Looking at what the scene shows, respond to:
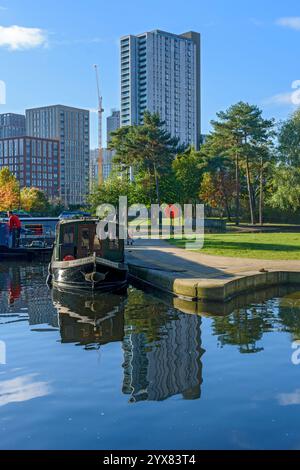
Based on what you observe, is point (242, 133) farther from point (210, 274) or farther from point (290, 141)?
point (210, 274)

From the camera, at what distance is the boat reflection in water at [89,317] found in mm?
13633

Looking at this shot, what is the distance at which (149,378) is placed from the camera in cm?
1027

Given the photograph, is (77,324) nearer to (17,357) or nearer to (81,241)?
(17,357)

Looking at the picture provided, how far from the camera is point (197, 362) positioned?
11.3 meters

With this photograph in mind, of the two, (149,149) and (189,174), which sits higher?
(149,149)

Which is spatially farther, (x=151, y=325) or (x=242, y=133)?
(x=242, y=133)

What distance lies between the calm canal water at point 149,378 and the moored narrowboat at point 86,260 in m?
2.79

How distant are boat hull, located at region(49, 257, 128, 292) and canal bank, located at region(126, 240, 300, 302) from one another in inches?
60.6

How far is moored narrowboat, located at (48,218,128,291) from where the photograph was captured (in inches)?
797

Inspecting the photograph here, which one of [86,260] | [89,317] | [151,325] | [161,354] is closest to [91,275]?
[86,260]

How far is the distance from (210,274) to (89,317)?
5.95 m

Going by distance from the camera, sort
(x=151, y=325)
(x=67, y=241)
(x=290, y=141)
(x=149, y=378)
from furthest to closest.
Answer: (x=290, y=141) < (x=67, y=241) < (x=151, y=325) < (x=149, y=378)

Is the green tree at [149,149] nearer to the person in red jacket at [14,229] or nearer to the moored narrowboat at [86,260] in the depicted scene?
the person in red jacket at [14,229]

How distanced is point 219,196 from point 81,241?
57.4 meters
